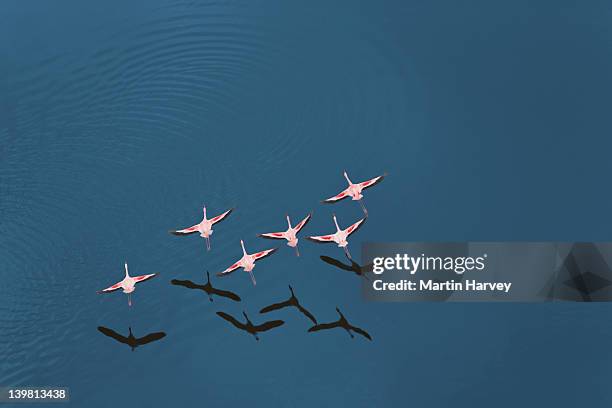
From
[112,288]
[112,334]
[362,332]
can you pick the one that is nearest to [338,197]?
[362,332]

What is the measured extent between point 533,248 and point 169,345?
9471 mm

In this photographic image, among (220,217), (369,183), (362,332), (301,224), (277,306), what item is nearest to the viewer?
(362,332)

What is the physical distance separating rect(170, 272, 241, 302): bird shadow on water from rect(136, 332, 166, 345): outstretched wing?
4.33 feet

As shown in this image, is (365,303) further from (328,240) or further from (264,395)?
(264,395)

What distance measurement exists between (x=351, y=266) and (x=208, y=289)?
3.68 metres

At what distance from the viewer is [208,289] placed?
16.3m

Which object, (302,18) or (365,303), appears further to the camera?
(302,18)

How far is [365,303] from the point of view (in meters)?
16.0

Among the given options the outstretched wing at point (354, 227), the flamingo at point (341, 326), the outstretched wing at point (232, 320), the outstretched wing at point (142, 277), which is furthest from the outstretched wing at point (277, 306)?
the outstretched wing at point (142, 277)

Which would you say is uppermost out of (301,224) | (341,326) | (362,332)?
(301,224)

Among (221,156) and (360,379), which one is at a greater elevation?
(221,156)

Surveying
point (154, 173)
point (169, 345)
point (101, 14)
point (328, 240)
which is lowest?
point (169, 345)

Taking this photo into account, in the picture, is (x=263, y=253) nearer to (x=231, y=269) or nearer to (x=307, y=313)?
(x=231, y=269)

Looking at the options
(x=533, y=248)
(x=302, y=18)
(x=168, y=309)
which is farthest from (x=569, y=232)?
(x=168, y=309)
